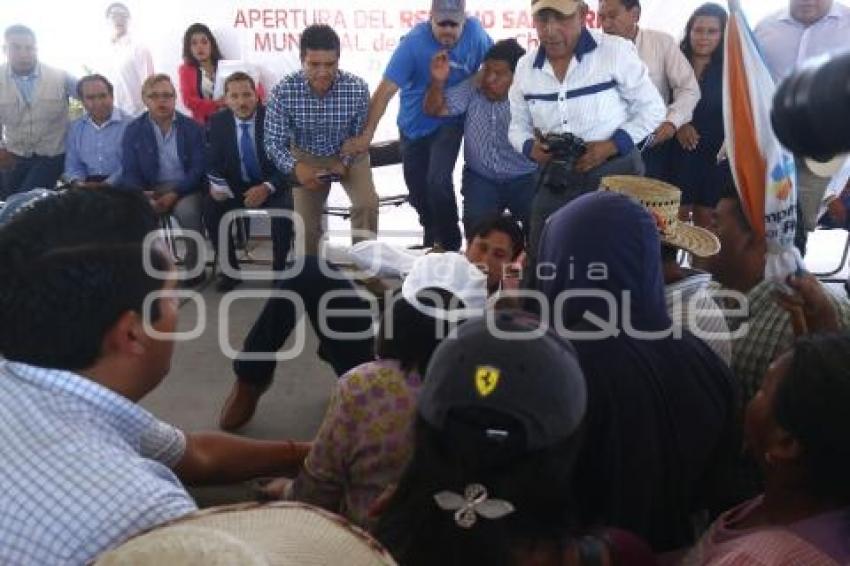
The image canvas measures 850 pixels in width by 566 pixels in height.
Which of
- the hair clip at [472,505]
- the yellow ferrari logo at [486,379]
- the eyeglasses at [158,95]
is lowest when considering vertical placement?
the hair clip at [472,505]

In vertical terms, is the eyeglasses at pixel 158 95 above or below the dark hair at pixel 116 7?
below

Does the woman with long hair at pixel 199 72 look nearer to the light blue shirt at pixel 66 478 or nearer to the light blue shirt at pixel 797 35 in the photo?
the light blue shirt at pixel 797 35

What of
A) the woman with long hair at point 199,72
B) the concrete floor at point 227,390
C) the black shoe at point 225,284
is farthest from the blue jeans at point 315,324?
the woman with long hair at point 199,72

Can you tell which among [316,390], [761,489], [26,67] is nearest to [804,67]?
[761,489]

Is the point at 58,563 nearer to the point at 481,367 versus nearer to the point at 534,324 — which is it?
Result: the point at 481,367

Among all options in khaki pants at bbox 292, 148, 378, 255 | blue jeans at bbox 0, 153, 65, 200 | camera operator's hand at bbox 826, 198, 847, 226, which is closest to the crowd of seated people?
khaki pants at bbox 292, 148, 378, 255

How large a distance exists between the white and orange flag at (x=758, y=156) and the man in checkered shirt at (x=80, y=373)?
1421mm

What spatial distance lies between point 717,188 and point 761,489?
2.91 metres

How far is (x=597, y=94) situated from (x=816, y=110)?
244cm

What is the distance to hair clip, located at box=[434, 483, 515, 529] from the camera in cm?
97

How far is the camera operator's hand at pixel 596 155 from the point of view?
3330mm

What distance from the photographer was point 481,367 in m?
1.00

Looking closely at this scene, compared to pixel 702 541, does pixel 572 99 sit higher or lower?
higher

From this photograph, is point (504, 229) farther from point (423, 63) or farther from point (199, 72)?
point (199, 72)
